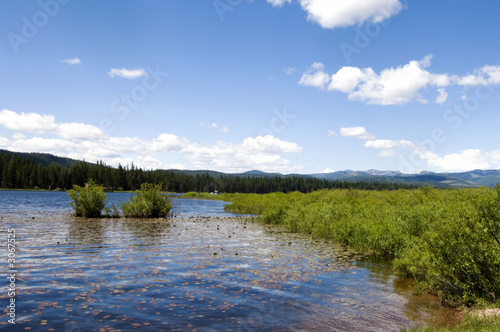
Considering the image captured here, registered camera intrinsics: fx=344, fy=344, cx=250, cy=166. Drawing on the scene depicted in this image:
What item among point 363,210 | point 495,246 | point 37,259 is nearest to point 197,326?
point 495,246

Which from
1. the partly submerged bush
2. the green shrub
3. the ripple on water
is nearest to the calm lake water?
the ripple on water

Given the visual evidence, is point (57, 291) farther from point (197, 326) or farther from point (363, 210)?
point (363, 210)

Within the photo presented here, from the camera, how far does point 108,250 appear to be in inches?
1014

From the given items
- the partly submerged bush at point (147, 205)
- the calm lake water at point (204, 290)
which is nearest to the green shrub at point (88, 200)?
the partly submerged bush at point (147, 205)

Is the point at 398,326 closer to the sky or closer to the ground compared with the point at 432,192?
closer to the ground

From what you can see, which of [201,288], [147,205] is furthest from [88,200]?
[201,288]

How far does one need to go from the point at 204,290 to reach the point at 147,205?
3868 cm

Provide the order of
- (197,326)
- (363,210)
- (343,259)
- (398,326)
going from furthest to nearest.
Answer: (363,210)
(343,259)
(398,326)
(197,326)

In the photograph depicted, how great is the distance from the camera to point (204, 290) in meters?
16.5

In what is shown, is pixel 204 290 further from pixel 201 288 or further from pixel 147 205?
pixel 147 205

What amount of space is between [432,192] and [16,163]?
176 meters

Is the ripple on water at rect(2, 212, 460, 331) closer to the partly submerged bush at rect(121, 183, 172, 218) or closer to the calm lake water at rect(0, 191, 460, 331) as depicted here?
the calm lake water at rect(0, 191, 460, 331)

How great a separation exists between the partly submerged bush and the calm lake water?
23609mm

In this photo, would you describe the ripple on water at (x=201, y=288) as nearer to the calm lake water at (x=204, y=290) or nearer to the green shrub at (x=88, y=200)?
the calm lake water at (x=204, y=290)
